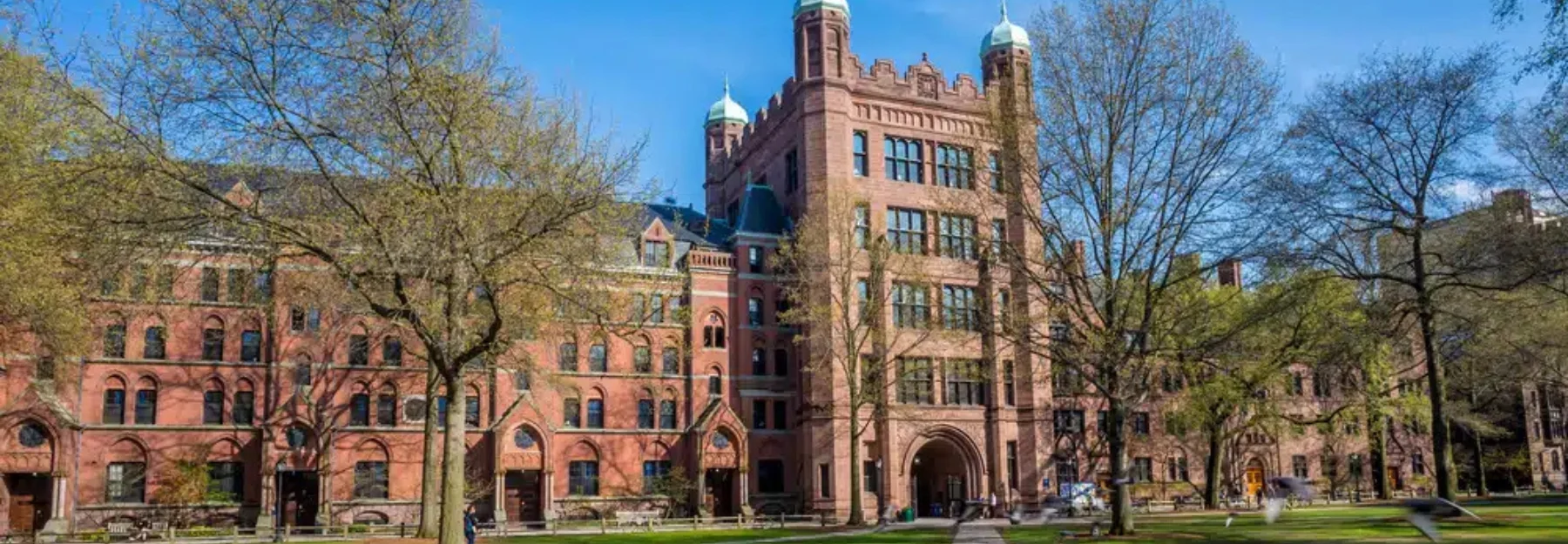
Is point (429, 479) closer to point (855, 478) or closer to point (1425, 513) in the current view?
point (855, 478)

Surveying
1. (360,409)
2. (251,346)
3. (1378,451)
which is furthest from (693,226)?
(1378,451)

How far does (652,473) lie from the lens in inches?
2164

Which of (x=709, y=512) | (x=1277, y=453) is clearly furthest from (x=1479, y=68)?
(x=1277, y=453)

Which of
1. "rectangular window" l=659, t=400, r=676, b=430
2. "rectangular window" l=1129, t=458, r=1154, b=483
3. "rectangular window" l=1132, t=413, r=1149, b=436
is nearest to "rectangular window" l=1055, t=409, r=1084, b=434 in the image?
"rectangular window" l=1132, t=413, r=1149, b=436

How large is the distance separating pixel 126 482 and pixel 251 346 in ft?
23.0

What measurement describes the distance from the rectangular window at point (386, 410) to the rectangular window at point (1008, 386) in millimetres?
28033

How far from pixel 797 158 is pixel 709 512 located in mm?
17050

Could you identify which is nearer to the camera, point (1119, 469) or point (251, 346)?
point (1119, 469)

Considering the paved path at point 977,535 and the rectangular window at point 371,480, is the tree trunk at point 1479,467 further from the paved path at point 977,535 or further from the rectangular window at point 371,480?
the rectangular window at point 371,480

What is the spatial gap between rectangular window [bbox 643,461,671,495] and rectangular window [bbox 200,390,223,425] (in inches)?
711

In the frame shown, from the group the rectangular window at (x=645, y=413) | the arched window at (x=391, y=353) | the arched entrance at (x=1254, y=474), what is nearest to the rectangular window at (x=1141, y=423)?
the arched entrance at (x=1254, y=474)

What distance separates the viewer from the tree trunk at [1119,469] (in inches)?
1180

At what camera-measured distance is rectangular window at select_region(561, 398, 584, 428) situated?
53.7 metres

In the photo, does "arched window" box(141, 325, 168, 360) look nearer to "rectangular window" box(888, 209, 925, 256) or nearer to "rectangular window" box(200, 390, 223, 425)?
"rectangular window" box(200, 390, 223, 425)
